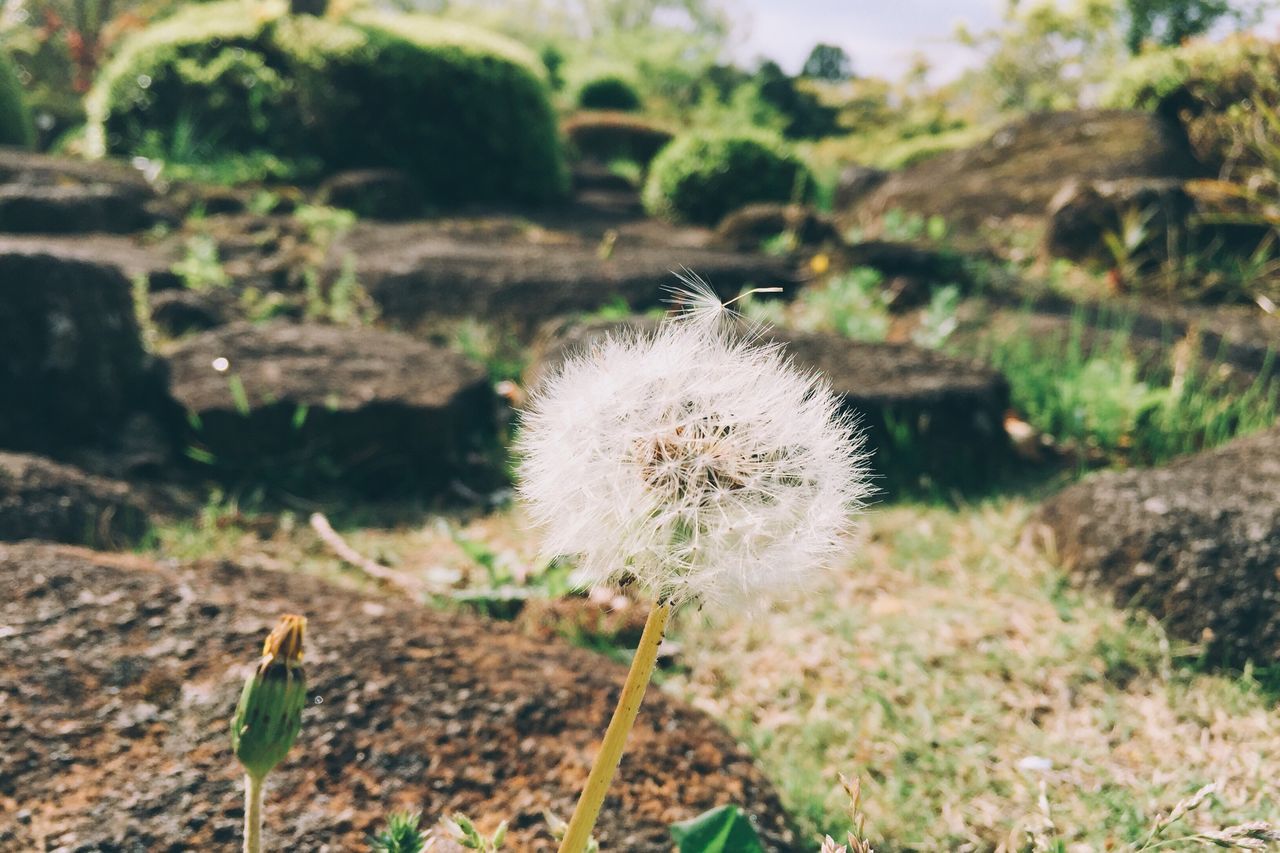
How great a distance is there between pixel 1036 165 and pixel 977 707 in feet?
23.3

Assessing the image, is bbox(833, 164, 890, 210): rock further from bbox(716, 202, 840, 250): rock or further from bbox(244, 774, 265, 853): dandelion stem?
bbox(244, 774, 265, 853): dandelion stem

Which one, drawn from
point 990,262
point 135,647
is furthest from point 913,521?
point 990,262

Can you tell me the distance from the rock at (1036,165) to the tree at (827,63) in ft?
57.8

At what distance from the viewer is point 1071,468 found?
3982mm

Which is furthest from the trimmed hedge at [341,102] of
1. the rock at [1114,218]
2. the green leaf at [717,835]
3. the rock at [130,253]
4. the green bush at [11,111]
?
the green leaf at [717,835]

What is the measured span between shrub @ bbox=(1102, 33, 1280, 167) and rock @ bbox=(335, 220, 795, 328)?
11.6ft

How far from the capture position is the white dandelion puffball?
1.06 metres

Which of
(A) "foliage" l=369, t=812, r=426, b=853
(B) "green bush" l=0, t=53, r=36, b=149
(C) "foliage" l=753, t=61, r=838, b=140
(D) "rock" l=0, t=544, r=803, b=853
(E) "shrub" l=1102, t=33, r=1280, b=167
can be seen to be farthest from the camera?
(C) "foliage" l=753, t=61, r=838, b=140

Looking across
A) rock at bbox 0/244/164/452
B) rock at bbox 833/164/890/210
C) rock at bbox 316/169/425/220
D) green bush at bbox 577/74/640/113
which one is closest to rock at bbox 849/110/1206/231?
rock at bbox 833/164/890/210

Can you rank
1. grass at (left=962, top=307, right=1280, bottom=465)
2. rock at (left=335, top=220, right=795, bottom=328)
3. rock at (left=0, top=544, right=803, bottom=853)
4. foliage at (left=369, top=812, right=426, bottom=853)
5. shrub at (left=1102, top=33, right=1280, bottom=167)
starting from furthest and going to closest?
shrub at (left=1102, top=33, right=1280, bottom=167) < rock at (left=335, top=220, right=795, bottom=328) < grass at (left=962, top=307, right=1280, bottom=465) < rock at (left=0, top=544, right=803, bottom=853) < foliage at (left=369, top=812, right=426, bottom=853)

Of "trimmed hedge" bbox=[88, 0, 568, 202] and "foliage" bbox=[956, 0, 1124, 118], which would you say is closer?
"trimmed hedge" bbox=[88, 0, 568, 202]

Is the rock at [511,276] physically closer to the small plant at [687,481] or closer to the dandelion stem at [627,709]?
the small plant at [687,481]

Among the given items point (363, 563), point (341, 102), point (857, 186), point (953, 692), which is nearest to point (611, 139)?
point (857, 186)

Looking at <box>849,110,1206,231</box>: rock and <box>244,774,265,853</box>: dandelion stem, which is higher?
<box>849,110,1206,231</box>: rock
